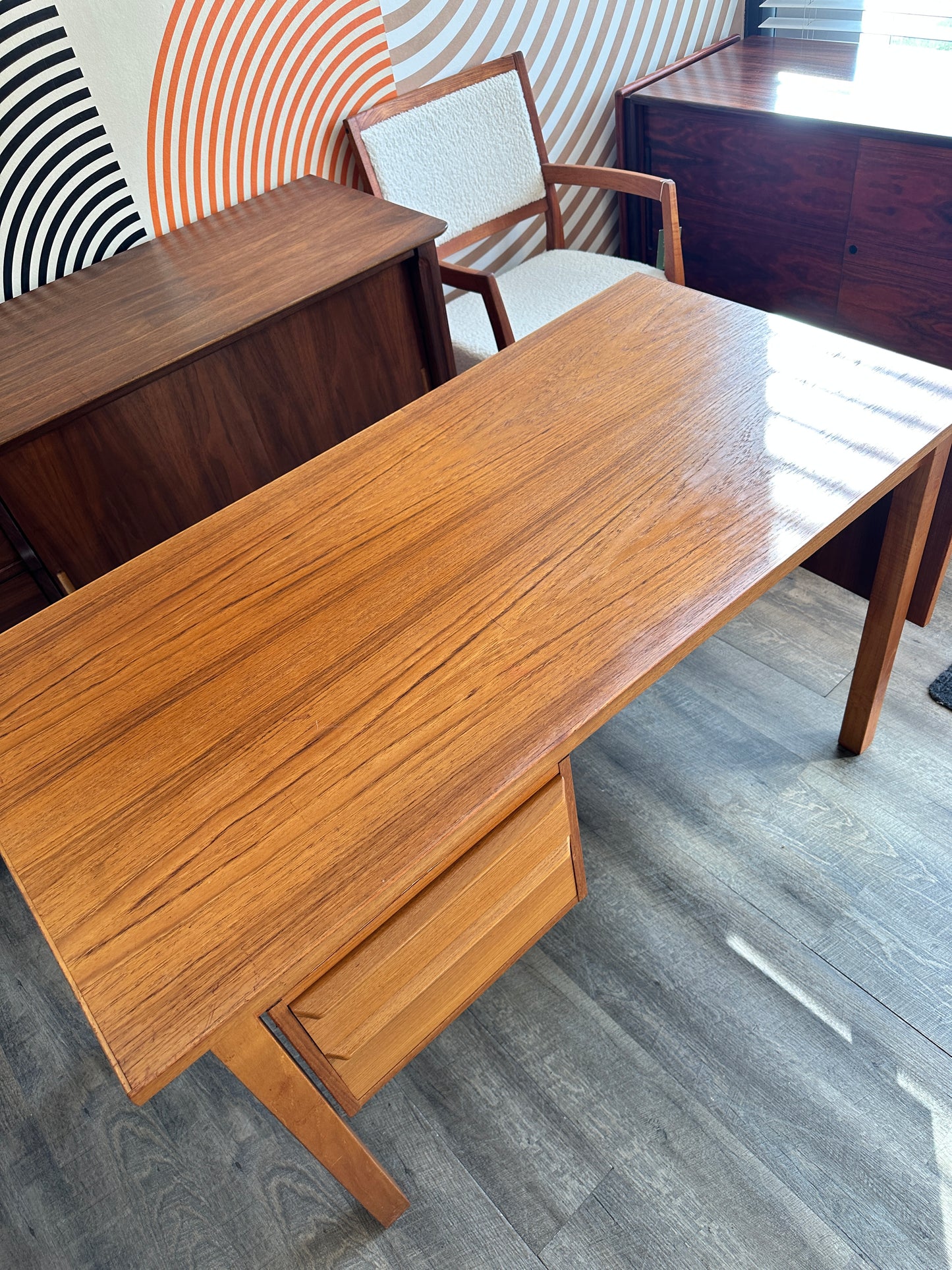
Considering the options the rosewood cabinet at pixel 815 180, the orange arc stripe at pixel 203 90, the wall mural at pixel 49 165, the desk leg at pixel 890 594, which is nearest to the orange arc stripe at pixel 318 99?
the orange arc stripe at pixel 203 90

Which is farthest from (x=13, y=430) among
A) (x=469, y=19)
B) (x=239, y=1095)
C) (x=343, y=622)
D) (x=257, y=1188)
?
(x=469, y=19)

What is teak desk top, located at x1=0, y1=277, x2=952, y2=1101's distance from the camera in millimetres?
810

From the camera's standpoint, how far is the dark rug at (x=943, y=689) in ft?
5.63

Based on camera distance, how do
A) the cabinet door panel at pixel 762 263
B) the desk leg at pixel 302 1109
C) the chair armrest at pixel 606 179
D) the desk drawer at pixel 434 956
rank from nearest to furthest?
Result: the desk leg at pixel 302 1109, the desk drawer at pixel 434 956, the chair armrest at pixel 606 179, the cabinet door panel at pixel 762 263

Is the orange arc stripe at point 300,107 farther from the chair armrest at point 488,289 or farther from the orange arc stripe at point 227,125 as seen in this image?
the chair armrest at point 488,289

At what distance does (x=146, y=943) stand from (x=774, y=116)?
2.40 meters

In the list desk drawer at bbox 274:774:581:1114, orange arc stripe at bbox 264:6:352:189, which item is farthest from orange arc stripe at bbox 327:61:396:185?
desk drawer at bbox 274:774:581:1114

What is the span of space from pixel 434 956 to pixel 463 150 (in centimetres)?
199

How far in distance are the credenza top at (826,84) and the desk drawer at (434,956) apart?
1.90 meters

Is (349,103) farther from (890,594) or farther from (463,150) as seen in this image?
(890,594)


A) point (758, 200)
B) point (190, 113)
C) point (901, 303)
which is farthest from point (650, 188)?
point (190, 113)

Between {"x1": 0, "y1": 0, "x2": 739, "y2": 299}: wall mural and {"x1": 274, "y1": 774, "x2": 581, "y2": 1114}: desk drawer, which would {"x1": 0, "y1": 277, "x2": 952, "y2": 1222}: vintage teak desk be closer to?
{"x1": 274, "y1": 774, "x2": 581, "y2": 1114}: desk drawer

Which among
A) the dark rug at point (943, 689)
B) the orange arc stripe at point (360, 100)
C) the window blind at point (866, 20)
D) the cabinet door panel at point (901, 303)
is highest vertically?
the orange arc stripe at point (360, 100)

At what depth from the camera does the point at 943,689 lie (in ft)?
5.70
